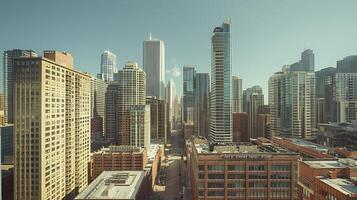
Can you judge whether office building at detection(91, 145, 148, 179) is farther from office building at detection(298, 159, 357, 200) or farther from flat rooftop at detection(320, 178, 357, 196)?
flat rooftop at detection(320, 178, 357, 196)

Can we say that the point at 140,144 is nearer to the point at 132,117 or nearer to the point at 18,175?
the point at 132,117

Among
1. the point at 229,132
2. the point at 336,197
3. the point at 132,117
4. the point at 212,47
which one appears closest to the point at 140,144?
the point at 132,117

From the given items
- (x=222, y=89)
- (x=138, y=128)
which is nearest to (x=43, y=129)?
(x=138, y=128)

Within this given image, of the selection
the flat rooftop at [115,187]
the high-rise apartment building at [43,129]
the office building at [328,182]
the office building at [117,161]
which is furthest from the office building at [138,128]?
the office building at [328,182]

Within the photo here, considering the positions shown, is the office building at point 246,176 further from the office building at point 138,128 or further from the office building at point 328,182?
the office building at point 138,128

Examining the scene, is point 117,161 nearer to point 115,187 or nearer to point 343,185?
→ point 115,187

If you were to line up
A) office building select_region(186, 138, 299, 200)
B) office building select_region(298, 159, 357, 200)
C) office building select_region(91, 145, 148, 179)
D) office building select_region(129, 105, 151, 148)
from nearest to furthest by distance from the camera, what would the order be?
office building select_region(298, 159, 357, 200)
office building select_region(186, 138, 299, 200)
office building select_region(91, 145, 148, 179)
office building select_region(129, 105, 151, 148)

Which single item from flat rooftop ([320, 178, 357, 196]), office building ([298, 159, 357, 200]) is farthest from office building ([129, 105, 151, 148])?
flat rooftop ([320, 178, 357, 196])
